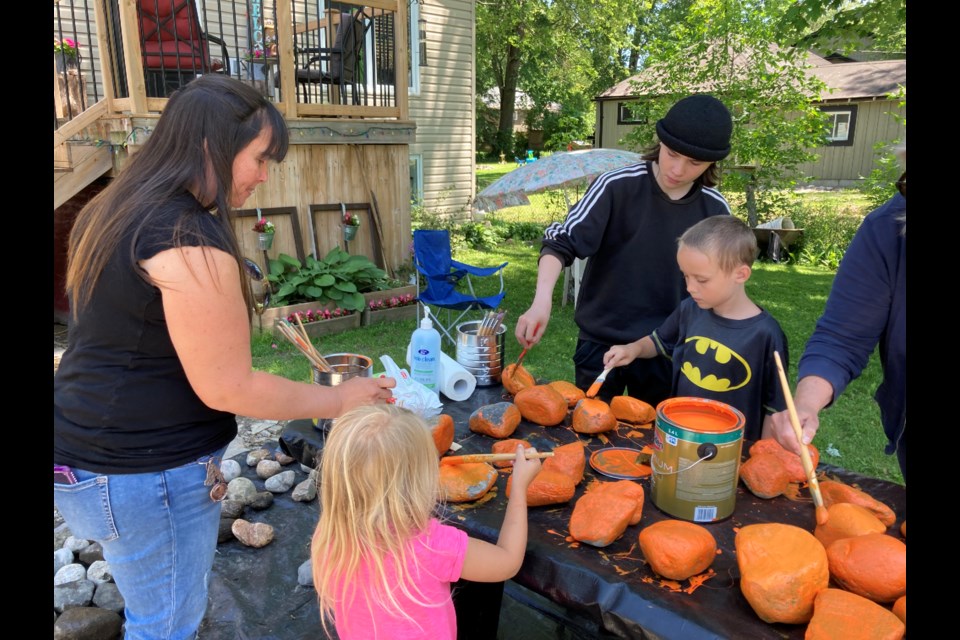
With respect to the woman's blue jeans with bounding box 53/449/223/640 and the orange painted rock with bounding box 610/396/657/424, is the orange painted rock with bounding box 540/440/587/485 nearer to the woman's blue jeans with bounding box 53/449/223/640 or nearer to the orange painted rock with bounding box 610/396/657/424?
the orange painted rock with bounding box 610/396/657/424

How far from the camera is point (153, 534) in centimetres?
166

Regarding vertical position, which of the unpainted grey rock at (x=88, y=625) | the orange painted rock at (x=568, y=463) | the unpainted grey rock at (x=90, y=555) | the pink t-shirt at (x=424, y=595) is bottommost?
the unpainted grey rock at (x=90, y=555)

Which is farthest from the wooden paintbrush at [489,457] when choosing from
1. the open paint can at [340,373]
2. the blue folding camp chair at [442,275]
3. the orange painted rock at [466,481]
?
the blue folding camp chair at [442,275]

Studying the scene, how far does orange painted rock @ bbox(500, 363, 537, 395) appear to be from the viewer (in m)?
2.64

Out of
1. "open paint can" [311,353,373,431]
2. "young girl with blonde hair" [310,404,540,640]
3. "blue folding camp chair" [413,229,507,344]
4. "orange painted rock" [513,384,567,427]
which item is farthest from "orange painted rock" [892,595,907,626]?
"blue folding camp chair" [413,229,507,344]

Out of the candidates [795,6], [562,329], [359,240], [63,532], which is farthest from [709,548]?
[359,240]

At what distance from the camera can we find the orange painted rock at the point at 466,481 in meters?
1.85

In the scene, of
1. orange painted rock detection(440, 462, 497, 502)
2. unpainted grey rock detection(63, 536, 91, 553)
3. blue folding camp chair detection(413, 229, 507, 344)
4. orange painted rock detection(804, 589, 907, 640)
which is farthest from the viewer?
blue folding camp chair detection(413, 229, 507, 344)

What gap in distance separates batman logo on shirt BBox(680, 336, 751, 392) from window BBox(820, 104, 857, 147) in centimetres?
2441

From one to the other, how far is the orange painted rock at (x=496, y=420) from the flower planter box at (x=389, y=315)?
5.37 metres

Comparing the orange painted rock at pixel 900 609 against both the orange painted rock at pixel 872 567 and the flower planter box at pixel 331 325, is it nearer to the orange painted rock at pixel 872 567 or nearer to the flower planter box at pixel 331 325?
the orange painted rock at pixel 872 567

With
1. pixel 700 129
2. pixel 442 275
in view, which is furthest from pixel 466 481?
pixel 442 275

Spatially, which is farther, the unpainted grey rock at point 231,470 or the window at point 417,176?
the window at point 417,176
